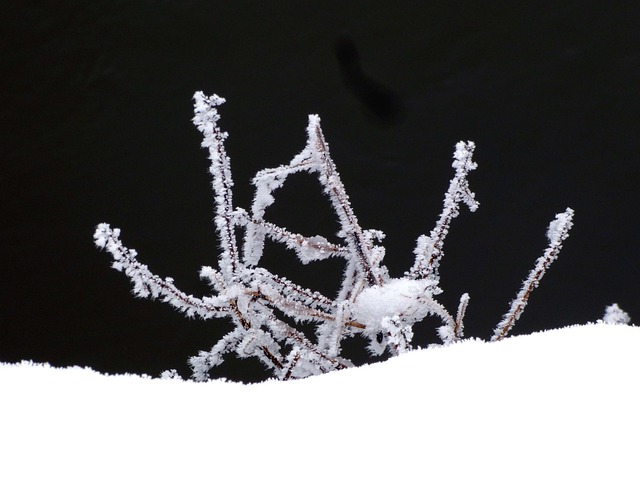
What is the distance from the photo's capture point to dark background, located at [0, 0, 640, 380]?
3.36m

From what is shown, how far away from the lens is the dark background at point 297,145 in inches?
132

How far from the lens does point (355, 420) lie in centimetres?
84

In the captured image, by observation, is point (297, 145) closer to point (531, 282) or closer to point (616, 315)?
point (531, 282)

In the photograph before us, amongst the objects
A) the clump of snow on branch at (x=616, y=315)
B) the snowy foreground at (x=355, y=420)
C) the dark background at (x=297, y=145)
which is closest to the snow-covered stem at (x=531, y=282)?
the snowy foreground at (x=355, y=420)

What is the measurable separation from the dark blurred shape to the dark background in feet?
0.12

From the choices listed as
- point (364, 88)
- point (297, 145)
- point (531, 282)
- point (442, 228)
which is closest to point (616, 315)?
point (531, 282)

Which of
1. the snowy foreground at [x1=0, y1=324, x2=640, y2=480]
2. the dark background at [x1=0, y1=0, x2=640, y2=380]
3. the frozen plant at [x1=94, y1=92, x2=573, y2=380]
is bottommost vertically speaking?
the snowy foreground at [x1=0, y1=324, x2=640, y2=480]

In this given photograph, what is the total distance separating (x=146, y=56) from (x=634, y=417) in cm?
355

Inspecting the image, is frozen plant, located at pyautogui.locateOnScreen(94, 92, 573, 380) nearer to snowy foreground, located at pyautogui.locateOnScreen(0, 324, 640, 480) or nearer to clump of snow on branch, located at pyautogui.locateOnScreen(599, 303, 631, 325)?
snowy foreground, located at pyautogui.locateOnScreen(0, 324, 640, 480)

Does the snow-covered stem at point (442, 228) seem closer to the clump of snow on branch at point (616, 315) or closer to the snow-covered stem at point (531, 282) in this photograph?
the snow-covered stem at point (531, 282)

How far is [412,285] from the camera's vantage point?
208cm

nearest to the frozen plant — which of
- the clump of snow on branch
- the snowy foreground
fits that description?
the snowy foreground

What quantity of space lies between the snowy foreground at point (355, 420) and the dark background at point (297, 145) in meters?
2.57

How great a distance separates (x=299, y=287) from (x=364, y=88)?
6.29ft
